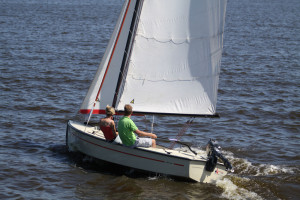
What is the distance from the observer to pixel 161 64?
44.9 feet

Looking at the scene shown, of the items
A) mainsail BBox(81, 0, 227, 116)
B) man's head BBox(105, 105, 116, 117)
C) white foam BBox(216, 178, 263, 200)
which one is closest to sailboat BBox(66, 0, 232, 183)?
mainsail BBox(81, 0, 227, 116)

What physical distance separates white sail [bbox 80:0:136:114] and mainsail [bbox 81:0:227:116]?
0.03m

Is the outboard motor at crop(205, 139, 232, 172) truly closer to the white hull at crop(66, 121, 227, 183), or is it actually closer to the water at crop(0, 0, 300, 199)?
the white hull at crop(66, 121, 227, 183)

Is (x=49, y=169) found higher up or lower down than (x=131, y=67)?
lower down

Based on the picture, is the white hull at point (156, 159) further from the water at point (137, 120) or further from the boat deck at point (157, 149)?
the water at point (137, 120)

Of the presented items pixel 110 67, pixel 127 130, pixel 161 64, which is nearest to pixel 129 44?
pixel 110 67

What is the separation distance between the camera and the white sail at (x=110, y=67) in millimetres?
13672

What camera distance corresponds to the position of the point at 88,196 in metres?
12.2

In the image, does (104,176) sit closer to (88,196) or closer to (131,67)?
(88,196)

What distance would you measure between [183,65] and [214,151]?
2710mm

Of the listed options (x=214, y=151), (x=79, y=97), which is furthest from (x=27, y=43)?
(x=214, y=151)

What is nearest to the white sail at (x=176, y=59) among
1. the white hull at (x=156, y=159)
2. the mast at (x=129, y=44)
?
the mast at (x=129, y=44)

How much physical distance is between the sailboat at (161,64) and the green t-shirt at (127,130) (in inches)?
13.6

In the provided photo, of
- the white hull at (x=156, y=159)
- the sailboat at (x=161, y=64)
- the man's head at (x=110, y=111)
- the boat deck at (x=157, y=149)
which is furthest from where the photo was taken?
the sailboat at (x=161, y=64)
